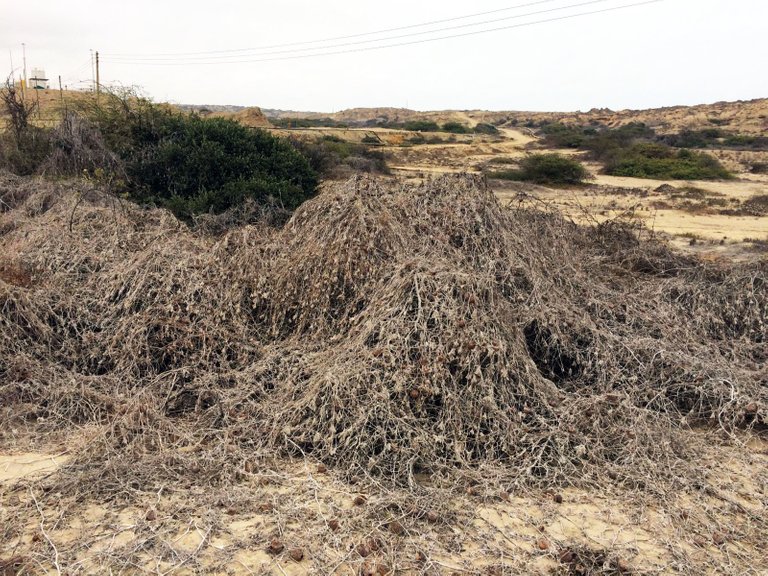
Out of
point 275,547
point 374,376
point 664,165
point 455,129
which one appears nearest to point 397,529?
point 275,547

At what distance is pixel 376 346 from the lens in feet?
13.0

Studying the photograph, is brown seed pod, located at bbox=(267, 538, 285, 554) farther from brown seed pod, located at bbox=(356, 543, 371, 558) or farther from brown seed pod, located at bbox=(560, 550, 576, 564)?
brown seed pod, located at bbox=(560, 550, 576, 564)

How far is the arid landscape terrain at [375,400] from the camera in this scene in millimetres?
2934

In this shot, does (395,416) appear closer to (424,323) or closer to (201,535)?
(424,323)

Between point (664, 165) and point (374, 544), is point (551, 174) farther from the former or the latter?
point (374, 544)

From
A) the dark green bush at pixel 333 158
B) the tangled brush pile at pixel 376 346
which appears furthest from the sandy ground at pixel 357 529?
the dark green bush at pixel 333 158

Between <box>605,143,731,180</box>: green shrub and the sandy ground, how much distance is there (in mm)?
18445

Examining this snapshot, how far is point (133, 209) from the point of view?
7773 millimetres

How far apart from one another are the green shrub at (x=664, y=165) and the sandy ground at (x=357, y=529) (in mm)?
18445

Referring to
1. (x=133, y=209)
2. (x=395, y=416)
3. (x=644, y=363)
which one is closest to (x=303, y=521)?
(x=395, y=416)

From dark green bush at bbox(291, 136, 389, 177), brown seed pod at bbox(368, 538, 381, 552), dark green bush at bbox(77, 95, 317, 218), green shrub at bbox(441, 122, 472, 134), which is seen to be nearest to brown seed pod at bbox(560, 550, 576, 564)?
brown seed pod at bbox(368, 538, 381, 552)

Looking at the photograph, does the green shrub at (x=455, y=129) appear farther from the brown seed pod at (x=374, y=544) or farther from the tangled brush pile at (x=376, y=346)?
the brown seed pod at (x=374, y=544)

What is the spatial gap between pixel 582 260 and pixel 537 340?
2532 mm

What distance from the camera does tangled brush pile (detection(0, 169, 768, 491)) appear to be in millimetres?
3633
